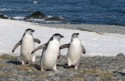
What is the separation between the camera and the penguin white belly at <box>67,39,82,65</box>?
1314cm

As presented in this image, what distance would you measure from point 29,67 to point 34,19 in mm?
39588

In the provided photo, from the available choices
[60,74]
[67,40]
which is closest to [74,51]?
[60,74]

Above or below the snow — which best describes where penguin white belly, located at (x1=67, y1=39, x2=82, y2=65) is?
above

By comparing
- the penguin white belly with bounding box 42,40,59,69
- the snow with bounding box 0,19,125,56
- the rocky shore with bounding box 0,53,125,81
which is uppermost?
the penguin white belly with bounding box 42,40,59,69

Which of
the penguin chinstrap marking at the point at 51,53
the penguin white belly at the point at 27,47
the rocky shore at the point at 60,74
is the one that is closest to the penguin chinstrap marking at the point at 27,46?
the penguin white belly at the point at 27,47

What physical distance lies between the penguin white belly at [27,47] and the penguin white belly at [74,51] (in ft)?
3.76

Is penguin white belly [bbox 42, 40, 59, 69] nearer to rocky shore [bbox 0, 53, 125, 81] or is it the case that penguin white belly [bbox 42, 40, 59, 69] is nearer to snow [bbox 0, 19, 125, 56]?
rocky shore [bbox 0, 53, 125, 81]

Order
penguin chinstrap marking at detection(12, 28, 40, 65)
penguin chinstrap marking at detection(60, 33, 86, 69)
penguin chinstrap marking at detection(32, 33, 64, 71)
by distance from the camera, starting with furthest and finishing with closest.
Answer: penguin chinstrap marking at detection(12, 28, 40, 65)
penguin chinstrap marking at detection(60, 33, 86, 69)
penguin chinstrap marking at detection(32, 33, 64, 71)

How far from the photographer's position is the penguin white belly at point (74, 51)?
43.1 feet

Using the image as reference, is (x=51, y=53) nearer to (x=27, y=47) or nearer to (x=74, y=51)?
(x=74, y=51)

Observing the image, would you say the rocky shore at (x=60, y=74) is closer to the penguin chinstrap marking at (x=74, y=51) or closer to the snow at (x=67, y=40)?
the penguin chinstrap marking at (x=74, y=51)

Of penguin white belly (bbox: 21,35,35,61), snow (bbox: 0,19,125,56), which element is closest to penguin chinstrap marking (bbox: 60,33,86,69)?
penguin white belly (bbox: 21,35,35,61)

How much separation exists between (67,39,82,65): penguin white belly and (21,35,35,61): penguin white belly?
1.15m

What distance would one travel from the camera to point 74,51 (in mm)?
13234
